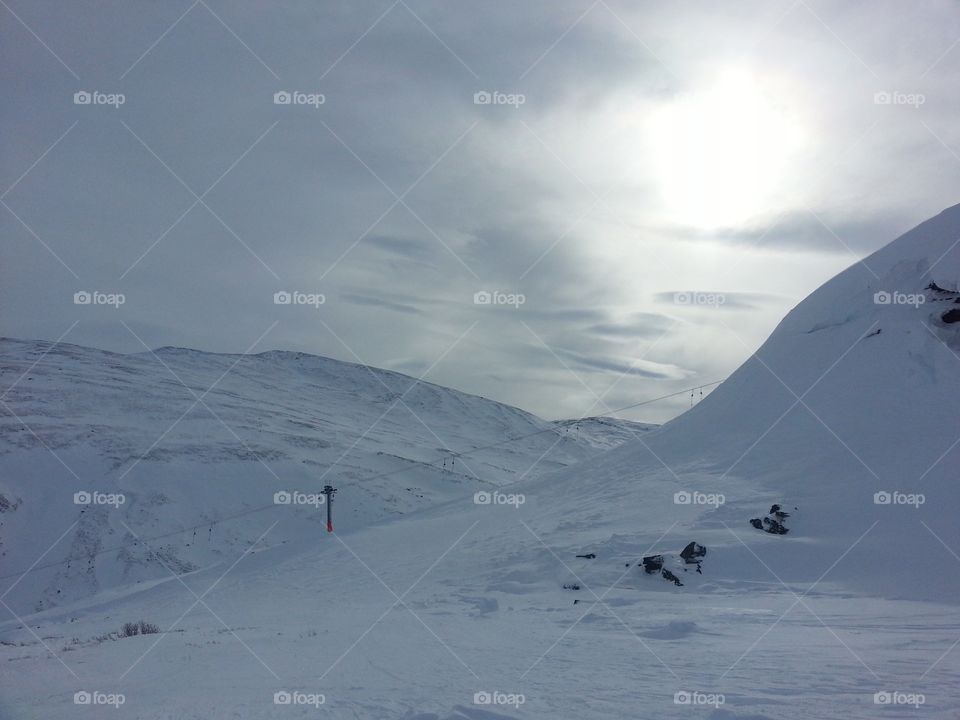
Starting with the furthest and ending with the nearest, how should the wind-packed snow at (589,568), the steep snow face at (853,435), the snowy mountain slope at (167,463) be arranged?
the snowy mountain slope at (167,463), the steep snow face at (853,435), the wind-packed snow at (589,568)

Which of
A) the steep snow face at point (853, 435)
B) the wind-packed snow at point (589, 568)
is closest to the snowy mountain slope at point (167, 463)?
the wind-packed snow at point (589, 568)

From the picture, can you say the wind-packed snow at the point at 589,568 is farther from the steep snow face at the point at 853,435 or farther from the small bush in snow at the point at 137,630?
the small bush in snow at the point at 137,630

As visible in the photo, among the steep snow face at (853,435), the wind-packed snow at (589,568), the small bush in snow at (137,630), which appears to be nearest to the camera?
the wind-packed snow at (589,568)

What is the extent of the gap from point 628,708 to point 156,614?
17.9m

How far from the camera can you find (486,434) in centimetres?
14400

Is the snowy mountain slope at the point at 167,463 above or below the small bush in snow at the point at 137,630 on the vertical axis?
above

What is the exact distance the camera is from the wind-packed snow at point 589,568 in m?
8.85

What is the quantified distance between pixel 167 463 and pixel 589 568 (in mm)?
37819

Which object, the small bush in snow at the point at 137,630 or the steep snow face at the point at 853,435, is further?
the steep snow face at the point at 853,435

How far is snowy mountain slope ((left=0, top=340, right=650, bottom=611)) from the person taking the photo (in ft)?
118

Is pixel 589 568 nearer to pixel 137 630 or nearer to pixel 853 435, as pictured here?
pixel 137 630

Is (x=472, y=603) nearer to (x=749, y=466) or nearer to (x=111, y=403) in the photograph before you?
(x=749, y=466)

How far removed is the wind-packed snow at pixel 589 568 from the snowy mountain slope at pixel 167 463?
1.03 feet

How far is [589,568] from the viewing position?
73.8 feet
